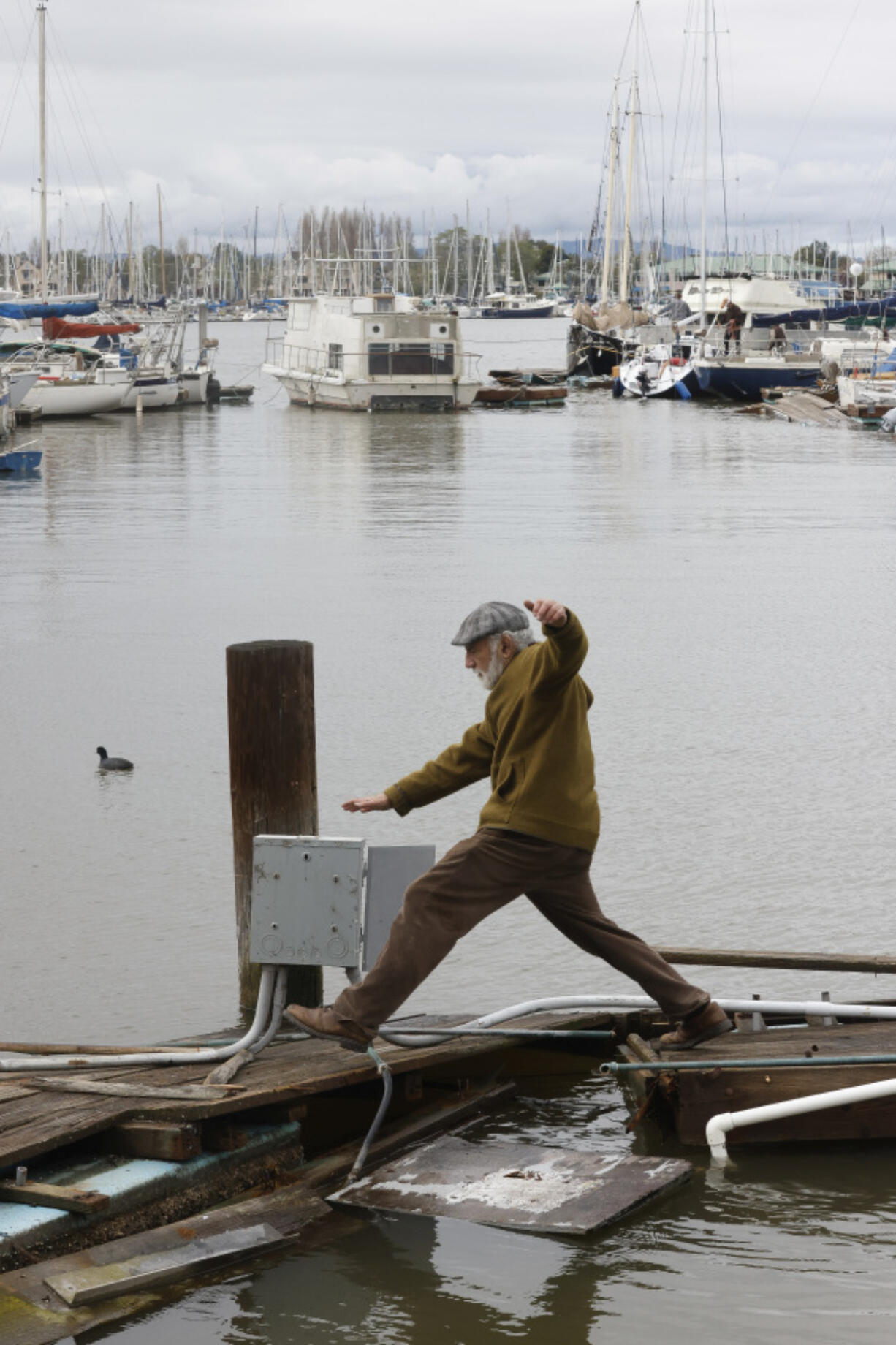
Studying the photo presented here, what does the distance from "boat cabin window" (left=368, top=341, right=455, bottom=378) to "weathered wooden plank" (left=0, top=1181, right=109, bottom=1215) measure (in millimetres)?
49797

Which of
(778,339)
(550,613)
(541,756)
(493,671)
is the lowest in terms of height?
(541,756)

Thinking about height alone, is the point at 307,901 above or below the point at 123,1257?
above

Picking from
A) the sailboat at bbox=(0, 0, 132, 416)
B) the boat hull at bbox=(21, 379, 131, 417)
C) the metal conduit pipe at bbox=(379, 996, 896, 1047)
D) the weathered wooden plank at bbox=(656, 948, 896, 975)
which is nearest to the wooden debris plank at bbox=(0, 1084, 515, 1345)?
the metal conduit pipe at bbox=(379, 996, 896, 1047)

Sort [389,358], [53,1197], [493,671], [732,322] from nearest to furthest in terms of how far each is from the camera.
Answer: [53,1197] < [493,671] < [389,358] < [732,322]

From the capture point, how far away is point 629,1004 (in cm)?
644

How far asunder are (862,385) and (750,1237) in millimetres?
50157

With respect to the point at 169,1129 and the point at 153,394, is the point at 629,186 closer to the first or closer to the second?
the point at 153,394

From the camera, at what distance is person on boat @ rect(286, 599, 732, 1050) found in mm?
5367

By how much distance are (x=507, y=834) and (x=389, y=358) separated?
161 ft

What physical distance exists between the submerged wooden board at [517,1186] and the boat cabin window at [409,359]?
4901 centimetres

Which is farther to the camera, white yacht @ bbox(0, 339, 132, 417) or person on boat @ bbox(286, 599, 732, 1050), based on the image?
white yacht @ bbox(0, 339, 132, 417)

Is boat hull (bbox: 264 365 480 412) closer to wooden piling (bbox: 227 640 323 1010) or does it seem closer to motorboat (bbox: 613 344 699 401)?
motorboat (bbox: 613 344 699 401)

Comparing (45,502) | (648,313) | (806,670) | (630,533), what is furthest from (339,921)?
(648,313)

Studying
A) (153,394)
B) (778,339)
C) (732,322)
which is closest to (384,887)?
(153,394)
